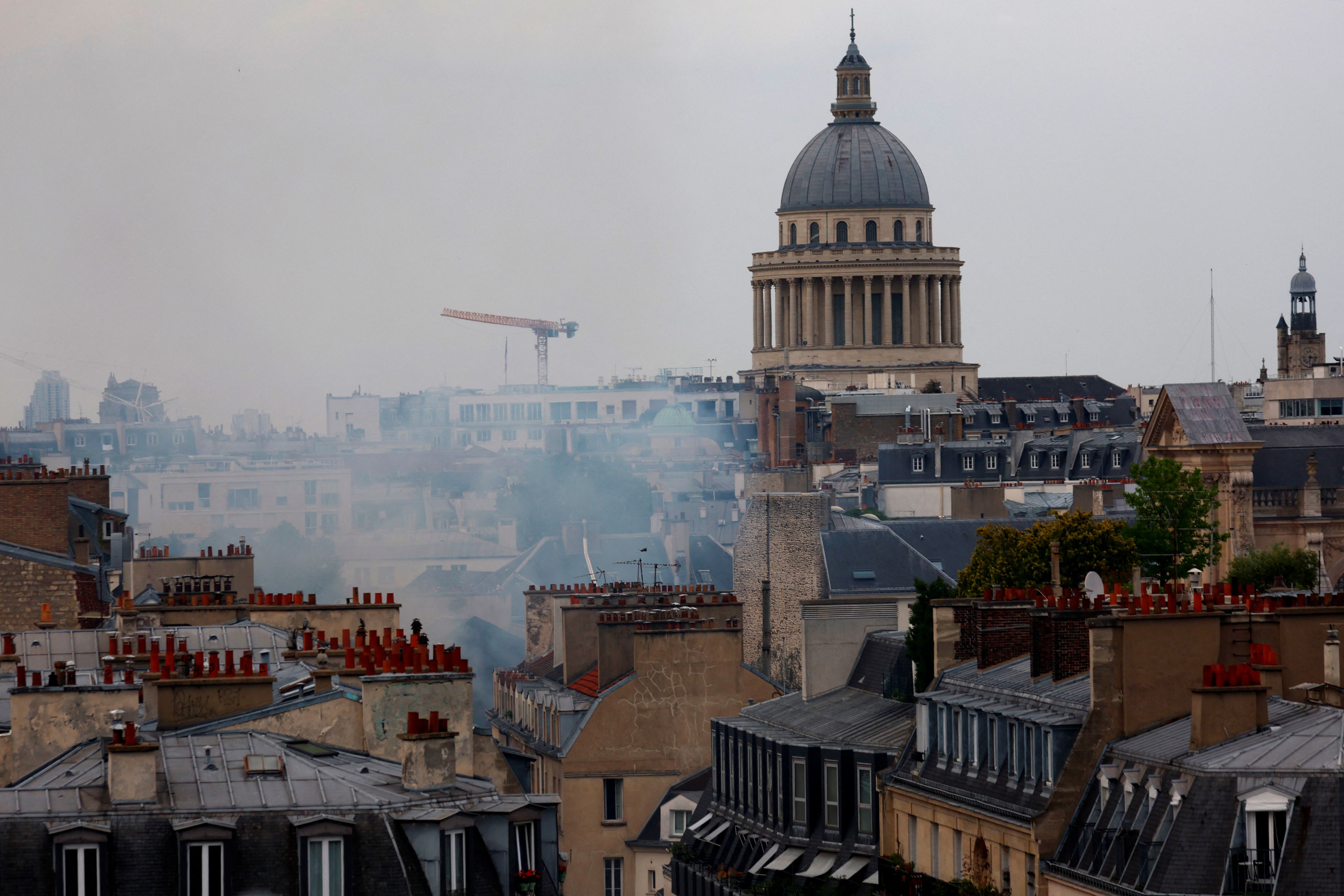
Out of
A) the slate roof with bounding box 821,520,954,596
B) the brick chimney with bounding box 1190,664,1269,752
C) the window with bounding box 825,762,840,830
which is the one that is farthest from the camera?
the slate roof with bounding box 821,520,954,596

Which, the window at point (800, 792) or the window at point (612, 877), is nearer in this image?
the window at point (800, 792)

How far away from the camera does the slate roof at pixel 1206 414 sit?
9931 centimetres

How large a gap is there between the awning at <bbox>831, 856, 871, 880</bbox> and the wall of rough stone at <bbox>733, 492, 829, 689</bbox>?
104 feet

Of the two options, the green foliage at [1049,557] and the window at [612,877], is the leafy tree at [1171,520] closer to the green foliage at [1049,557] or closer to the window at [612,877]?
the green foliage at [1049,557]

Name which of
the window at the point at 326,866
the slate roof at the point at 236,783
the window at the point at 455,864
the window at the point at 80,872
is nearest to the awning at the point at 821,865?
the slate roof at the point at 236,783

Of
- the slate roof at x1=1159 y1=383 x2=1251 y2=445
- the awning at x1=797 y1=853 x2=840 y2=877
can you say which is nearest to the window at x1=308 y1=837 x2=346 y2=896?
the awning at x1=797 y1=853 x2=840 y2=877

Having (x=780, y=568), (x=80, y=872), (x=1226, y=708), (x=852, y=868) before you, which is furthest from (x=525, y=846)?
(x=780, y=568)

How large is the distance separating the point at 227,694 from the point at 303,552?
67.8 m

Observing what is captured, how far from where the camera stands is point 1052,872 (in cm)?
3456

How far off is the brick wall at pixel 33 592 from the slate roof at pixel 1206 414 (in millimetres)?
56970

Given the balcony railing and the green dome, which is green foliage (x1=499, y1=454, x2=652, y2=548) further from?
the balcony railing

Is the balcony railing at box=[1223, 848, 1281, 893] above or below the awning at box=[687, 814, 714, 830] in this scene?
above

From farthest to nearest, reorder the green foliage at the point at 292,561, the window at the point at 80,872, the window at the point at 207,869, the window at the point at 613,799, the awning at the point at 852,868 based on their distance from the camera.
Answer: the green foliage at the point at 292,561 → the window at the point at 613,799 → the awning at the point at 852,868 → the window at the point at 207,869 → the window at the point at 80,872

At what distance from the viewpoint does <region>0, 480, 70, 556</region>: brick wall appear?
168 ft
